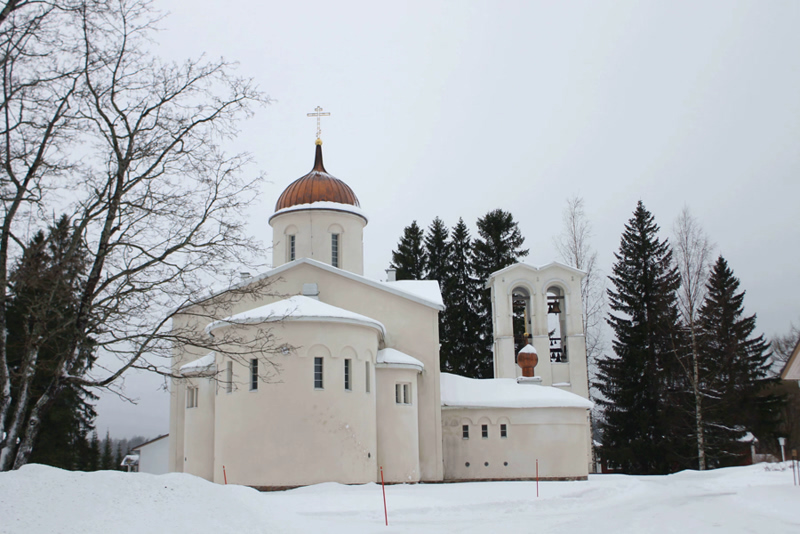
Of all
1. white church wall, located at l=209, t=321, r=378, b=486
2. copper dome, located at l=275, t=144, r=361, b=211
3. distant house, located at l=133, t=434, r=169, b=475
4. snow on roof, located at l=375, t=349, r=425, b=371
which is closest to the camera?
white church wall, located at l=209, t=321, r=378, b=486

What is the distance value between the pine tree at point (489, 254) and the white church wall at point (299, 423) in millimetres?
25482

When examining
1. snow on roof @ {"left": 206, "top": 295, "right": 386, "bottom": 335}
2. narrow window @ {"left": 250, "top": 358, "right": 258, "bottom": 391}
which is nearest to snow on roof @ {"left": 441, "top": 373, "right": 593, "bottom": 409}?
snow on roof @ {"left": 206, "top": 295, "right": 386, "bottom": 335}

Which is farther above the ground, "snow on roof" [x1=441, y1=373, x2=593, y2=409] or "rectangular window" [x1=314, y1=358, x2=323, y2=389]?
"rectangular window" [x1=314, y1=358, x2=323, y2=389]

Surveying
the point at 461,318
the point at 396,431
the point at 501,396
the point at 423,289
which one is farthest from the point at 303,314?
the point at 461,318

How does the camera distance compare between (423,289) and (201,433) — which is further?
(423,289)

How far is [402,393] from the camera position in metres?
23.5

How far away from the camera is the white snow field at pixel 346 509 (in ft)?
32.5

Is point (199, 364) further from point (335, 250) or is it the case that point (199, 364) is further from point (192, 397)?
point (335, 250)

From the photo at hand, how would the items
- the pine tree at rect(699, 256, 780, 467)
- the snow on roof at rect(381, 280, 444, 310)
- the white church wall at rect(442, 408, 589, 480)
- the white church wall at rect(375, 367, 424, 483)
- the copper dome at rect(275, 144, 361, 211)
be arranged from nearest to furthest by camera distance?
1. the white church wall at rect(375, 367, 424, 483)
2. the snow on roof at rect(381, 280, 444, 310)
3. the white church wall at rect(442, 408, 589, 480)
4. the copper dome at rect(275, 144, 361, 211)
5. the pine tree at rect(699, 256, 780, 467)

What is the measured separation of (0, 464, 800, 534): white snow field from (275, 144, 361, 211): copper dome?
14.6 meters

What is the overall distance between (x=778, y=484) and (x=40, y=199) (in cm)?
1625

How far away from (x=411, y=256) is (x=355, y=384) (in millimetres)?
29765

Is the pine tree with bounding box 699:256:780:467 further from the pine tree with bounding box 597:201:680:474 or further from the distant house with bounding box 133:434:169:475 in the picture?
the distant house with bounding box 133:434:169:475

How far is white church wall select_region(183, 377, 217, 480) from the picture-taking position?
22.8m
